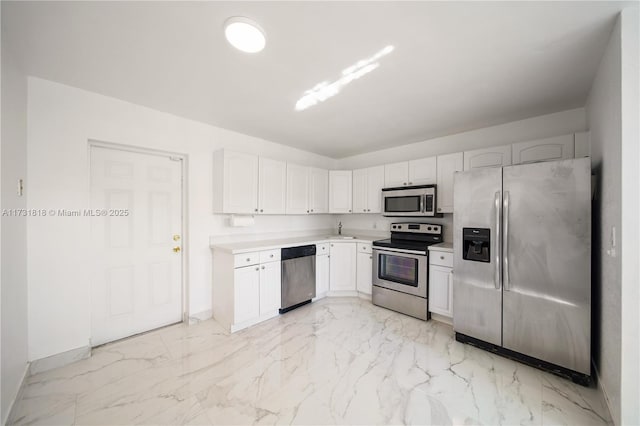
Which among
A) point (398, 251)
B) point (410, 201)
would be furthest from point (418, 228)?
point (398, 251)

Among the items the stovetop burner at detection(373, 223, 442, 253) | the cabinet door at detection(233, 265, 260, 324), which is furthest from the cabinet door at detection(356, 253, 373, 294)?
the cabinet door at detection(233, 265, 260, 324)

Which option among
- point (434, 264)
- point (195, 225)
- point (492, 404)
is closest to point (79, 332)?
point (195, 225)

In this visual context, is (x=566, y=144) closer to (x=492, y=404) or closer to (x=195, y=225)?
(x=492, y=404)

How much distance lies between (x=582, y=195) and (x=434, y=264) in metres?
1.50

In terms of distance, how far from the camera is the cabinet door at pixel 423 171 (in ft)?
11.1

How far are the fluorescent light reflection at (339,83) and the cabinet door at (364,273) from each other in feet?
7.65

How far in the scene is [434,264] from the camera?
3.04 meters

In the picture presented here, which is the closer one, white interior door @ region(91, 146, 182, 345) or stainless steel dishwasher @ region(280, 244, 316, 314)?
white interior door @ region(91, 146, 182, 345)

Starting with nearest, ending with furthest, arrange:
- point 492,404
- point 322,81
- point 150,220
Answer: point 492,404 → point 322,81 → point 150,220

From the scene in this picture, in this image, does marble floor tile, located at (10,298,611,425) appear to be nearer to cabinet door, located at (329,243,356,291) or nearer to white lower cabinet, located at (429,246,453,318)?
white lower cabinet, located at (429,246,453,318)

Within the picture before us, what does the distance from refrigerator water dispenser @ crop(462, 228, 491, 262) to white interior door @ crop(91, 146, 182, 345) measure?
3.31m

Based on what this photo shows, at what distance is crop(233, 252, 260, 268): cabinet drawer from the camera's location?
280cm

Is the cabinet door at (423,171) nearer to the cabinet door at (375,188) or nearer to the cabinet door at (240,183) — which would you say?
the cabinet door at (375,188)

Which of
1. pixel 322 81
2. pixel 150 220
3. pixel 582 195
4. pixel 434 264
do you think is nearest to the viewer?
pixel 582 195
